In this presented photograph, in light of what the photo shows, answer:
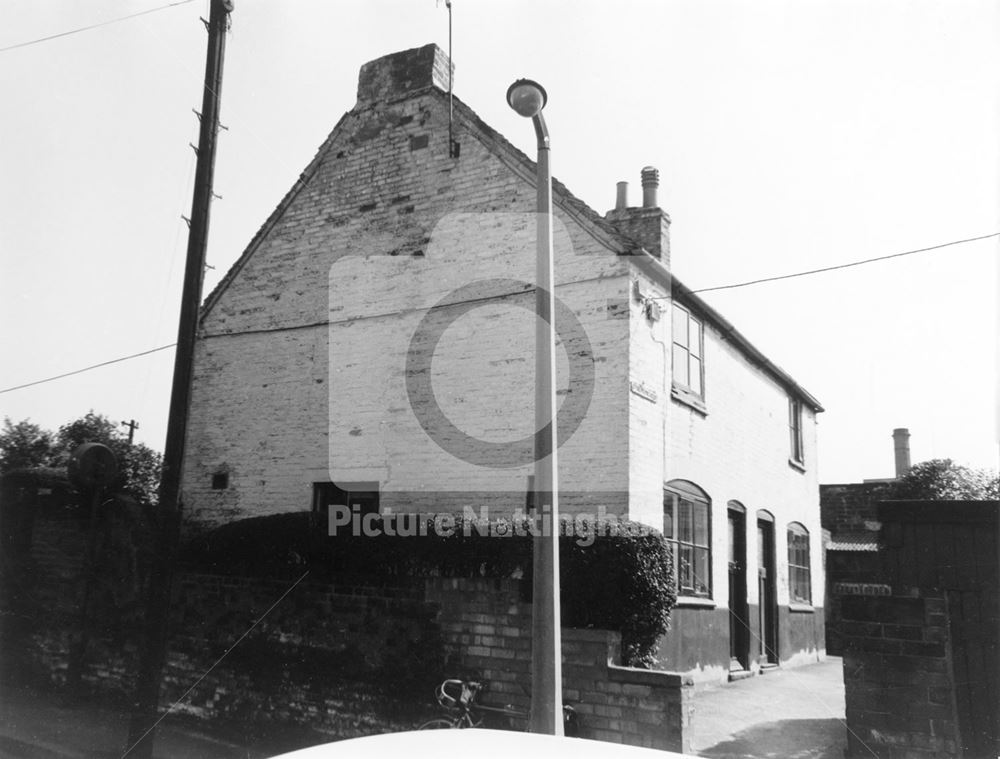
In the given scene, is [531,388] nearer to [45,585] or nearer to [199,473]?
[199,473]

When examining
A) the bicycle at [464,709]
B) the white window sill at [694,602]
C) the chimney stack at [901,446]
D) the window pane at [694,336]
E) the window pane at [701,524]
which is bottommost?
the bicycle at [464,709]

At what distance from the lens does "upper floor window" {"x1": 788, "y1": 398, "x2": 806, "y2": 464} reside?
18219 mm

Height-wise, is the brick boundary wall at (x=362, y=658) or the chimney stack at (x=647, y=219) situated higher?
the chimney stack at (x=647, y=219)

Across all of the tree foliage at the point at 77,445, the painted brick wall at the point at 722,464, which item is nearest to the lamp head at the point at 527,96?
the painted brick wall at the point at 722,464

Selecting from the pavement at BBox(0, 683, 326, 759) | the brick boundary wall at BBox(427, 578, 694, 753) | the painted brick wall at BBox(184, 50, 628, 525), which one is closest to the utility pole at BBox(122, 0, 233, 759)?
the pavement at BBox(0, 683, 326, 759)

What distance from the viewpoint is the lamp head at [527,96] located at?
656cm

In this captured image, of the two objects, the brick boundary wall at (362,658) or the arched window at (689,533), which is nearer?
the brick boundary wall at (362,658)

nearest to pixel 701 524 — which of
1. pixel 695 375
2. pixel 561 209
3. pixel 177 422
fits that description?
pixel 695 375

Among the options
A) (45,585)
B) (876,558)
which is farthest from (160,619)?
(876,558)

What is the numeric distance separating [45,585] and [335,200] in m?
7.93

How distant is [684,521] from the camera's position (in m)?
12.5

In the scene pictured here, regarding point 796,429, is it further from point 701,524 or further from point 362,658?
point 362,658

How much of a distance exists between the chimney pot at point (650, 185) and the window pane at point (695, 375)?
2.63 meters

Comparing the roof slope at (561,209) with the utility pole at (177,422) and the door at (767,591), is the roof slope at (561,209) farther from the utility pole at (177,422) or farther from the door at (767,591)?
the utility pole at (177,422)
